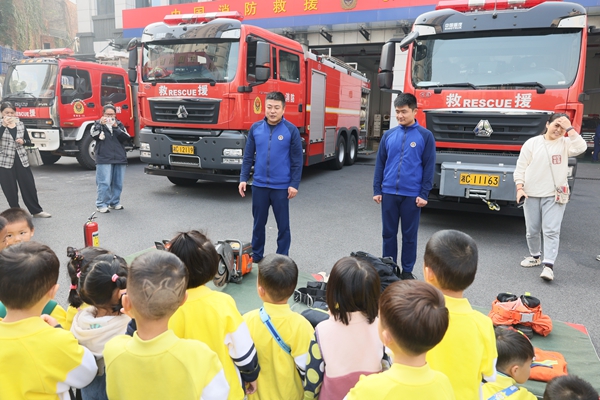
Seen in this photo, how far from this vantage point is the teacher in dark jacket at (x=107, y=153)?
22.8ft

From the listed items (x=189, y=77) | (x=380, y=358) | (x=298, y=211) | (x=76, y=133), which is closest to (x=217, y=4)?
(x=76, y=133)

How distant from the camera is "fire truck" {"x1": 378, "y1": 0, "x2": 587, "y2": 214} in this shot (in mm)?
5469

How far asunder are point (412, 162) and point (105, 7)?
72.5 feet

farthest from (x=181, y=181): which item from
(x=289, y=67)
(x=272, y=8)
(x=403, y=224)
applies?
(x=272, y=8)

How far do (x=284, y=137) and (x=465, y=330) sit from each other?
10.7ft

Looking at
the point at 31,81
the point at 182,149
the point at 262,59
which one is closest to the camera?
the point at 262,59

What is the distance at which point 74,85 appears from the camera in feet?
35.7

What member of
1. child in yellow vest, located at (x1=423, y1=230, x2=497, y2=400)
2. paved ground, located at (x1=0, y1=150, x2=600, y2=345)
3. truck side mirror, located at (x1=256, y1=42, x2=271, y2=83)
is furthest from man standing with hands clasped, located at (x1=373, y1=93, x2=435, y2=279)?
truck side mirror, located at (x1=256, y1=42, x2=271, y2=83)

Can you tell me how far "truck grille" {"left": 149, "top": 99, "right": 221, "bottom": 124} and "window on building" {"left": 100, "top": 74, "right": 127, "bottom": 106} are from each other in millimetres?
4609

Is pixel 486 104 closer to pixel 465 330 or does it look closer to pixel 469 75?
pixel 469 75

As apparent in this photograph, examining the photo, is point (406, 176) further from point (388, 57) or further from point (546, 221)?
point (388, 57)

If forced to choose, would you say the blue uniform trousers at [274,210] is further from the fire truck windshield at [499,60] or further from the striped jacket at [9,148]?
the striped jacket at [9,148]

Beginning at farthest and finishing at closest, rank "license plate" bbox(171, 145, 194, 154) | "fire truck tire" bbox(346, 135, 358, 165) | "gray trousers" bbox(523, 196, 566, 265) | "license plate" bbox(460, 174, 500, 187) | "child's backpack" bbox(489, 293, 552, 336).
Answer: "fire truck tire" bbox(346, 135, 358, 165)
"license plate" bbox(171, 145, 194, 154)
"license plate" bbox(460, 174, 500, 187)
"gray trousers" bbox(523, 196, 566, 265)
"child's backpack" bbox(489, 293, 552, 336)

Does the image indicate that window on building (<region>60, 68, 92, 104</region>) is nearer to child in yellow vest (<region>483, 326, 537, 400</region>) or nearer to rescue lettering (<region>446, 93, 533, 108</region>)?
rescue lettering (<region>446, 93, 533, 108</region>)
